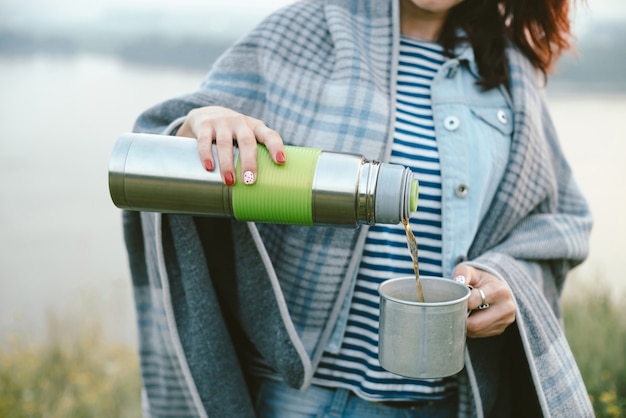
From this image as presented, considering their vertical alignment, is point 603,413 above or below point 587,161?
below

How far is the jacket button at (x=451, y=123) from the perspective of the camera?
1.33m

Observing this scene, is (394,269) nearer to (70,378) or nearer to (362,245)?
(362,245)

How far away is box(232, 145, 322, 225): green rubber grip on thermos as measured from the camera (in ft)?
3.07

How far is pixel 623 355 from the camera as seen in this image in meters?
2.48

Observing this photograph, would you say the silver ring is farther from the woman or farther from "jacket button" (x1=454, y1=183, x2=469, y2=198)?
"jacket button" (x1=454, y1=183, x2=469, y2=198)

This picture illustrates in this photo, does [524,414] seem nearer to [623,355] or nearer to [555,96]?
[623,355]

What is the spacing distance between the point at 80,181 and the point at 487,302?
8.46 feet

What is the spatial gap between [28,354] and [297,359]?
183 cm

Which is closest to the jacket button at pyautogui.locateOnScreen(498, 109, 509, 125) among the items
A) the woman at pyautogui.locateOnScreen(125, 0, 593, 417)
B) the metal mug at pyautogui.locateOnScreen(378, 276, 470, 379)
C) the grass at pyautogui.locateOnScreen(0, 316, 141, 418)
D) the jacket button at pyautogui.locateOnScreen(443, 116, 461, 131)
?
the woman at pyautogui.locateOnScreen(125, 0, 593, 417)

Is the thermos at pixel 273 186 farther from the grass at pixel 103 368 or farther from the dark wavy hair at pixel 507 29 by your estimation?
the grass at pixel 103 368

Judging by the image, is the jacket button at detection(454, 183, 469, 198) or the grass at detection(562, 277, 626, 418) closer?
the jacket button at detection(454, 183, 469, 198)

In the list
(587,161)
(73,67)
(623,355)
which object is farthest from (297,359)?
(73,67)

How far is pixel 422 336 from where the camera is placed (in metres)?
0.94

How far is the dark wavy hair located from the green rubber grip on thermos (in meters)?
0.67
